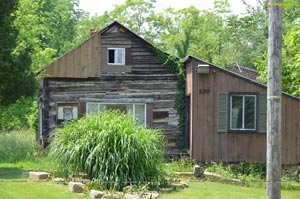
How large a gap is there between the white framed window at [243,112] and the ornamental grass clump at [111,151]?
6.05m

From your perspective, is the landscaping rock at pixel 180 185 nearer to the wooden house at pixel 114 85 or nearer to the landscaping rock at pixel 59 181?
the landscaping rock at pixel 59 181

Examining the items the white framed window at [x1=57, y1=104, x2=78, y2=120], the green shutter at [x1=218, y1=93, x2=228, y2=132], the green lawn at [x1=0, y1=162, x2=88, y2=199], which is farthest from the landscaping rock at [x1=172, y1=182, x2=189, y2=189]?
the white framed window at [x1=57, y1=104, x2=78, y2=120]

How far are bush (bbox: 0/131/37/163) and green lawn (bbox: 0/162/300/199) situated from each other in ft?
9.58

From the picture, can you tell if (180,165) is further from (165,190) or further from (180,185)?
(165,190)

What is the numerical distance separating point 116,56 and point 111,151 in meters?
8.79

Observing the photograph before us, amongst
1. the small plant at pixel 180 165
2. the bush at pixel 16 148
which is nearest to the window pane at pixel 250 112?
the small plant at pixel 180 165

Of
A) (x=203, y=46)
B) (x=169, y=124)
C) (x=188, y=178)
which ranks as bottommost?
(x=188, y=178)

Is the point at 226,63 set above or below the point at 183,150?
above

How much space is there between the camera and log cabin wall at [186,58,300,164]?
20719 mm

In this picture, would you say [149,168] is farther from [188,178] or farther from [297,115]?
[297,115]

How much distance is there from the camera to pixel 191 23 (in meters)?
47.8

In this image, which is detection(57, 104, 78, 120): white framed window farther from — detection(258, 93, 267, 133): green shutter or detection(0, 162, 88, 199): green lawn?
detection(258, 93, 267, 133): green shutter

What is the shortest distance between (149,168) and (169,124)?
8.44m

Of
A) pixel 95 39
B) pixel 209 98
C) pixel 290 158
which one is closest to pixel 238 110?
pixel 209 98
